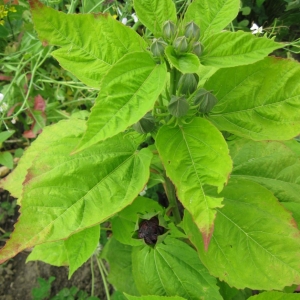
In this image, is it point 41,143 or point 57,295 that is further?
point 57,295

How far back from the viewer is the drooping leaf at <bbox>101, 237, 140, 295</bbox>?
1107 mm

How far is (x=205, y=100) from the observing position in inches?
25.3

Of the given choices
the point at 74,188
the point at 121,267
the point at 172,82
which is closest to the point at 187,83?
the point at 172,82

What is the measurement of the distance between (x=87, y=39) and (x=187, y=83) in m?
0.18

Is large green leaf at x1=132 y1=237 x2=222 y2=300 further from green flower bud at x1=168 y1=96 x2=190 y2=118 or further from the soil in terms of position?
the soil

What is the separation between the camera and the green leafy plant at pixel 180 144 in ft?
1.85

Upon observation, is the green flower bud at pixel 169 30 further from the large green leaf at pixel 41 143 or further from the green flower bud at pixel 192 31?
the large green leaf at pixel 41 143

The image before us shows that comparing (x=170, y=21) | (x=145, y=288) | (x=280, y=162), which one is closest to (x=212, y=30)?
(x=170, y=21)

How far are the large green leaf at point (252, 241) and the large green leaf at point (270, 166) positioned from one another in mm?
75

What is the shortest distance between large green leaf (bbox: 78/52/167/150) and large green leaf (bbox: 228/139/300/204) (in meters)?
0.35

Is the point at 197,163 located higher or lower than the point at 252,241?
higher

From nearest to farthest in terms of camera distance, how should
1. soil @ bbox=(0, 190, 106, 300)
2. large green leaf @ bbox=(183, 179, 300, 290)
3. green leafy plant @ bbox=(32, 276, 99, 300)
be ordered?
large green leaf @ bbox=(183, 179, 300, 290)
green leafy plant @ bbox=(32, 276, 99, 300)
soil @ bbox=(0, 190, 106, 300)

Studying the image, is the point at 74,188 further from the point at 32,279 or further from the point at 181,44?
the point at 32,279

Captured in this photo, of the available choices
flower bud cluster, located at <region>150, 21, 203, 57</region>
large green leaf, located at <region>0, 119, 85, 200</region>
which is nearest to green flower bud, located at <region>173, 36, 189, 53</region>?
flower bud cluster, located at <region>150, 21, 203, 57</region>
